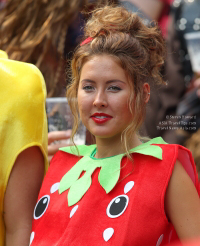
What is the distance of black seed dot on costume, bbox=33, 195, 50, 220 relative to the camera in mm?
1214

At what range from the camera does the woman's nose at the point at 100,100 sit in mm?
1118

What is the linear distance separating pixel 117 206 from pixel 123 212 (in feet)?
0.09

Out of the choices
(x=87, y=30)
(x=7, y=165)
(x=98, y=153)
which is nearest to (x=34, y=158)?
(x=7, y=165)

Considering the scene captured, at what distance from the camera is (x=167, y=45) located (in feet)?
6.26

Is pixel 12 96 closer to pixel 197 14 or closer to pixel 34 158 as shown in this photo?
Answer: pixel 34 158

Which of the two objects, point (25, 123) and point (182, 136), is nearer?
point (25, 123)

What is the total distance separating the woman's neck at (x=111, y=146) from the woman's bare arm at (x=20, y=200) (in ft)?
0.65

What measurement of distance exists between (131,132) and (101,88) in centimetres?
15

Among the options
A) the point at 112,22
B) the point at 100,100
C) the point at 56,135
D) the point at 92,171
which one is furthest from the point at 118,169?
the point at 56,135

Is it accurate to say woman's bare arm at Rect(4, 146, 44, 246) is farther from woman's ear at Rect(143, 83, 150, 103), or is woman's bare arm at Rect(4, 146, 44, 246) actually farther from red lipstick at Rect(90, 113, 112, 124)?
woman's ear at Rect(143, 83, 150, 103)

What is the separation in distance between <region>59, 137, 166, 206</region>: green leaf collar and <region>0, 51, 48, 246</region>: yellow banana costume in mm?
131

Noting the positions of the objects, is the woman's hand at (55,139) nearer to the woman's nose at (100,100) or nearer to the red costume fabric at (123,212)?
the red costume fabric at (123,212)

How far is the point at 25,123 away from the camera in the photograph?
1200 millimetres

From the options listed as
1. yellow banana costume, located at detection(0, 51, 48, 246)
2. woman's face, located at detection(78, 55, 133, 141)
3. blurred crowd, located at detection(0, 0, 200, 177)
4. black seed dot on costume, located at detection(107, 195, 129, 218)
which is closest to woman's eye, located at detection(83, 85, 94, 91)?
woman's face, located at detection(78, 55, 133, 141)
